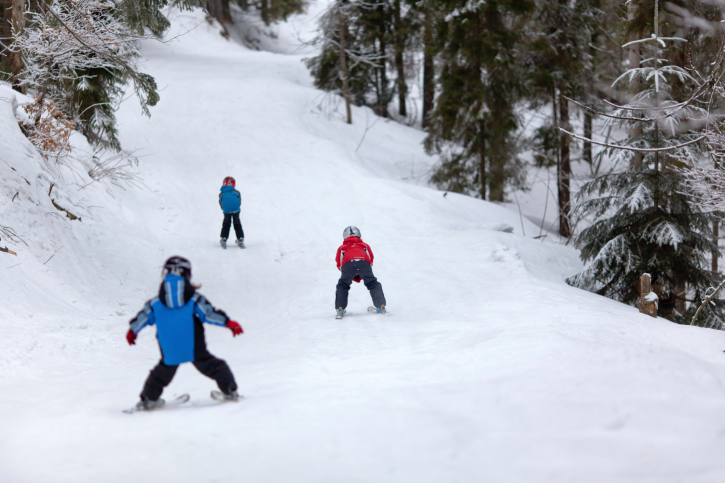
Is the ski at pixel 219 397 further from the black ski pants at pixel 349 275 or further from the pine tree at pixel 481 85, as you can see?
the pine tree at pixel 481 85

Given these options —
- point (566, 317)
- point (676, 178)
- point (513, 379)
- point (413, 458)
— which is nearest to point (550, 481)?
point (413, 458)

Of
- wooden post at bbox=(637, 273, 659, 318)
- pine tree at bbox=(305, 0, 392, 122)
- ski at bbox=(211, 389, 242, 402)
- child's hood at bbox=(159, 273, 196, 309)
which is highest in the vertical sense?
pine tree at bbox=(305, 0, 392, 122)

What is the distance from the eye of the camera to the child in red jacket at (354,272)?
8477mm

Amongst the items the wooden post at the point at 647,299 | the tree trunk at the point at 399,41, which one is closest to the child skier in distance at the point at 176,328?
the wooden post at the point at 647,299

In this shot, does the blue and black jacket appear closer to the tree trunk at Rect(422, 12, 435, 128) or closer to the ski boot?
the ski boot

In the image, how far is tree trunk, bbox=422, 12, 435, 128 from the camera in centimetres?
2055

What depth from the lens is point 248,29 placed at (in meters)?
38.2

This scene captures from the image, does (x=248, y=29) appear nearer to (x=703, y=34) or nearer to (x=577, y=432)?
(x=703, y=34)

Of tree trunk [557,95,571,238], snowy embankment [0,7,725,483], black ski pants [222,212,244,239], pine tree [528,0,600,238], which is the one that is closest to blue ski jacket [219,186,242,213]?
black ski pants [222,212,244,239]

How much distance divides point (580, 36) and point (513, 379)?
1683 cm

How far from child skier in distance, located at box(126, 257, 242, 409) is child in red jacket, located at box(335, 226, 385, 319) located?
393cm

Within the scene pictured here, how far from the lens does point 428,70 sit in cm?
2577

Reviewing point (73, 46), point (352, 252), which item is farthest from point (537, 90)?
point (73, 46)

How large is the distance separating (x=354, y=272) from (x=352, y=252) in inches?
12.6
